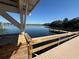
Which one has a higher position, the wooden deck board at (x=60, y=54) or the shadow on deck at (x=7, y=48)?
the shadow on deck at (x=7, y=48)

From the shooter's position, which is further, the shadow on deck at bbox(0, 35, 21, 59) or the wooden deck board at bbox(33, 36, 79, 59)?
the wooden deck board at bbox(33, 36, 79, 59)

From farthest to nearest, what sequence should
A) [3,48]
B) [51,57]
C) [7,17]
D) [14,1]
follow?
[51,57], [14,1], [7,17], [3,48]

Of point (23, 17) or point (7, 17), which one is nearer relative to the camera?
point (7, 17)

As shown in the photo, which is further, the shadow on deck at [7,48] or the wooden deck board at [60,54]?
the wooden deck board at [60,54]

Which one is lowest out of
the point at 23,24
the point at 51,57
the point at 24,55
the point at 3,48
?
the point at 51,57

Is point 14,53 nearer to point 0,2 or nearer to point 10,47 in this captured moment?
point 10,47

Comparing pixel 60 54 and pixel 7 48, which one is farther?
pixel 60 54

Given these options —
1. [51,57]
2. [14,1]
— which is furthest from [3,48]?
[51,57]

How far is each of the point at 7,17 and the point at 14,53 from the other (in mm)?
948

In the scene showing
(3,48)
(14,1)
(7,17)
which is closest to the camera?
(3,48)

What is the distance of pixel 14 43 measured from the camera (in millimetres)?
2305

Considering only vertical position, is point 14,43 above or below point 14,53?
above

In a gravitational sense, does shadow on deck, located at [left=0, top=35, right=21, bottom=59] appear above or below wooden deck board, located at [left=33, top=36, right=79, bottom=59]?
above

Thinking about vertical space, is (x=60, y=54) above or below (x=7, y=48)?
below
